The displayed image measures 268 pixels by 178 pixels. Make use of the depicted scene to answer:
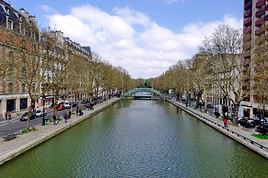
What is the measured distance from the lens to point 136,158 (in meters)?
25.4

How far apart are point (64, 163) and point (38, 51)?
71.0ft

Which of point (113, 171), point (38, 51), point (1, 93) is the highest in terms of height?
point (38, 51)

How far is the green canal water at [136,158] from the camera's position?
69.8ft

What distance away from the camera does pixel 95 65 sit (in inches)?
3634

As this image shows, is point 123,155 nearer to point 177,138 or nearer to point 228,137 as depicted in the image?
point 177,138

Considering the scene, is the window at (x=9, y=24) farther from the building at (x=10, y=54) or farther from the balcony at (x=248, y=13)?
the balcony at (x=248, y=13)

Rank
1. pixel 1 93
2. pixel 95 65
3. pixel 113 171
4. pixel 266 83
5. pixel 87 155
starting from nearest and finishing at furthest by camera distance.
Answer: pixel 113 171 → pixel 87 155 → pixel 266 83 → pixel 1 93 → pixel 95 65

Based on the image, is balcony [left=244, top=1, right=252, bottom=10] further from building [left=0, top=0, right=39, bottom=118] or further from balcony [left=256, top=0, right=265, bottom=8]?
building [left=0, top=0, right=39, bottom=118]

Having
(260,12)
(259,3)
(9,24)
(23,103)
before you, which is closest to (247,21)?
(259,3)

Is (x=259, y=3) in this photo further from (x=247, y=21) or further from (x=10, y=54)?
(x=10, y=54)

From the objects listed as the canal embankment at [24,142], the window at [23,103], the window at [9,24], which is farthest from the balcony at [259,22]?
the window at [23,103]

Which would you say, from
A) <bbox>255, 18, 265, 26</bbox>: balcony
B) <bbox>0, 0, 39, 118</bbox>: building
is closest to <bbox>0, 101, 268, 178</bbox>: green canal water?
<bbox>0, 0, 39, 118</bbox>: building

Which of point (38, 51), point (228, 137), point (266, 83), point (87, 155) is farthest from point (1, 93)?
point (266, 83)

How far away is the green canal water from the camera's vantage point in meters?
21.3
